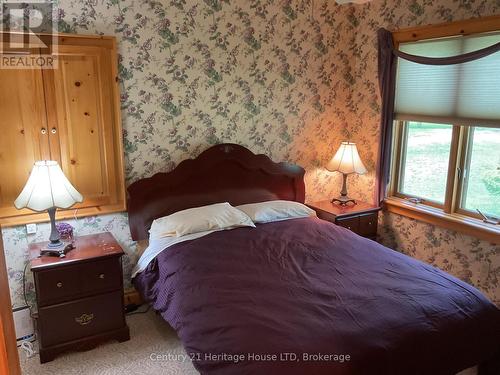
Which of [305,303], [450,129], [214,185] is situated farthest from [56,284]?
[450,129]

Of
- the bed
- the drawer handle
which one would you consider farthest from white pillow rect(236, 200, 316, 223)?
the drawer handle

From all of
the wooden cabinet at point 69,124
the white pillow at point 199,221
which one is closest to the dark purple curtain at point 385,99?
→ the white pillow at point 199,221

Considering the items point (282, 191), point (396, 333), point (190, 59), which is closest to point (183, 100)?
point (190, 59)

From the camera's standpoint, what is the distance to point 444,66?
3.17 metres

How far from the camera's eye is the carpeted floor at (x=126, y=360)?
2492 mm

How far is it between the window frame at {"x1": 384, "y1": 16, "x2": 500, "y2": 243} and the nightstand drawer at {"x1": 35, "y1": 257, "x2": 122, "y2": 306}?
2402 millimetres

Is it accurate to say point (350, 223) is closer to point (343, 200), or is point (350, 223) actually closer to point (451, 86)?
point (343, 200)

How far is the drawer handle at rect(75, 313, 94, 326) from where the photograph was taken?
2636 mm

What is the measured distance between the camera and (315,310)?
2.04m

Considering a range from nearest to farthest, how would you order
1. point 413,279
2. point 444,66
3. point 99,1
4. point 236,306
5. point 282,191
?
1. point 236,306
2. point 413,279
3. point 99,1
4. point 444,66
5. point 282,191

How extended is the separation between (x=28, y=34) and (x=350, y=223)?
2.76 metres

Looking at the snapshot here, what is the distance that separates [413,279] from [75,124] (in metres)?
2.34

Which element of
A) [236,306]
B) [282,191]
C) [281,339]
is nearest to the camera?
[281,339]

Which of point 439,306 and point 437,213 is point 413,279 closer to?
point 439,306
